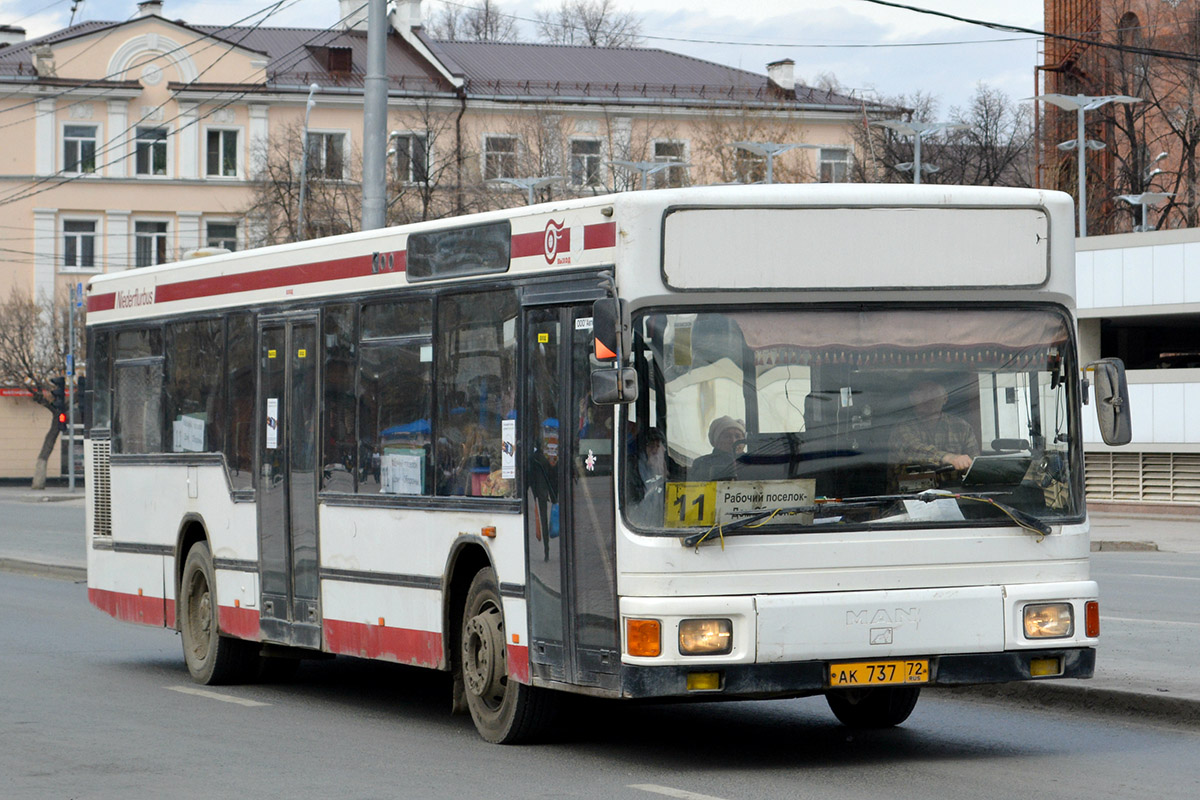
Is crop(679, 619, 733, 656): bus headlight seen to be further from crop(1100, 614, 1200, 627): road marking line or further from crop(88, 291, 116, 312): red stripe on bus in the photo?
crop(88, 291, 116, 312): red stripe on bus

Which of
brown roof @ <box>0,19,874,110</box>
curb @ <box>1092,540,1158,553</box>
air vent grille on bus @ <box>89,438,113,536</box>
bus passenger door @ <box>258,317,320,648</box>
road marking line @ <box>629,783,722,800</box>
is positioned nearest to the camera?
road marking line @ <box>629,783,722,800</box>

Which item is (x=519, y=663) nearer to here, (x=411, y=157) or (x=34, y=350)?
(x=411, y=157)

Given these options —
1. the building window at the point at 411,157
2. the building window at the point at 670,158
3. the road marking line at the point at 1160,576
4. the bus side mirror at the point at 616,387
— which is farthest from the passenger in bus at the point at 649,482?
the building window at the point at 670,158

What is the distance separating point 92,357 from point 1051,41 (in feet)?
168

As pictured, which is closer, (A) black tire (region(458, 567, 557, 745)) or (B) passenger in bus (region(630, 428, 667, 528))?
(B) passenger in bus (region(630, 428, 667, 528))

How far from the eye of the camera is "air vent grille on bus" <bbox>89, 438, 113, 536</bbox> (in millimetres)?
15086

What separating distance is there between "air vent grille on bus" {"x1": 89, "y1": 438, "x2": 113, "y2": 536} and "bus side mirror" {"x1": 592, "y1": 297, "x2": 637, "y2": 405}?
741 centimetres

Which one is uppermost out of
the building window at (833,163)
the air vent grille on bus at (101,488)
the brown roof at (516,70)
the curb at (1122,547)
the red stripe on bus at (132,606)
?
the brown roof at (516,70)

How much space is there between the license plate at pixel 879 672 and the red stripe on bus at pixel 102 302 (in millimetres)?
8369

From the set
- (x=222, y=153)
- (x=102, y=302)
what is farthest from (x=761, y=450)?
(x=222, y=153)

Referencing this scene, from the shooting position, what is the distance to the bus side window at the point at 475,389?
9.95m

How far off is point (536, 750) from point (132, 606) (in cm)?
595

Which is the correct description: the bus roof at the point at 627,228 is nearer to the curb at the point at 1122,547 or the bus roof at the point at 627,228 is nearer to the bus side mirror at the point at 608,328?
the bus side mirror at the point at 608,328

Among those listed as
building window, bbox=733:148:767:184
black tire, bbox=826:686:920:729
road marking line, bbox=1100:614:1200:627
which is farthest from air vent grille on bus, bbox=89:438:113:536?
building window, bbox=733:148:767:184
